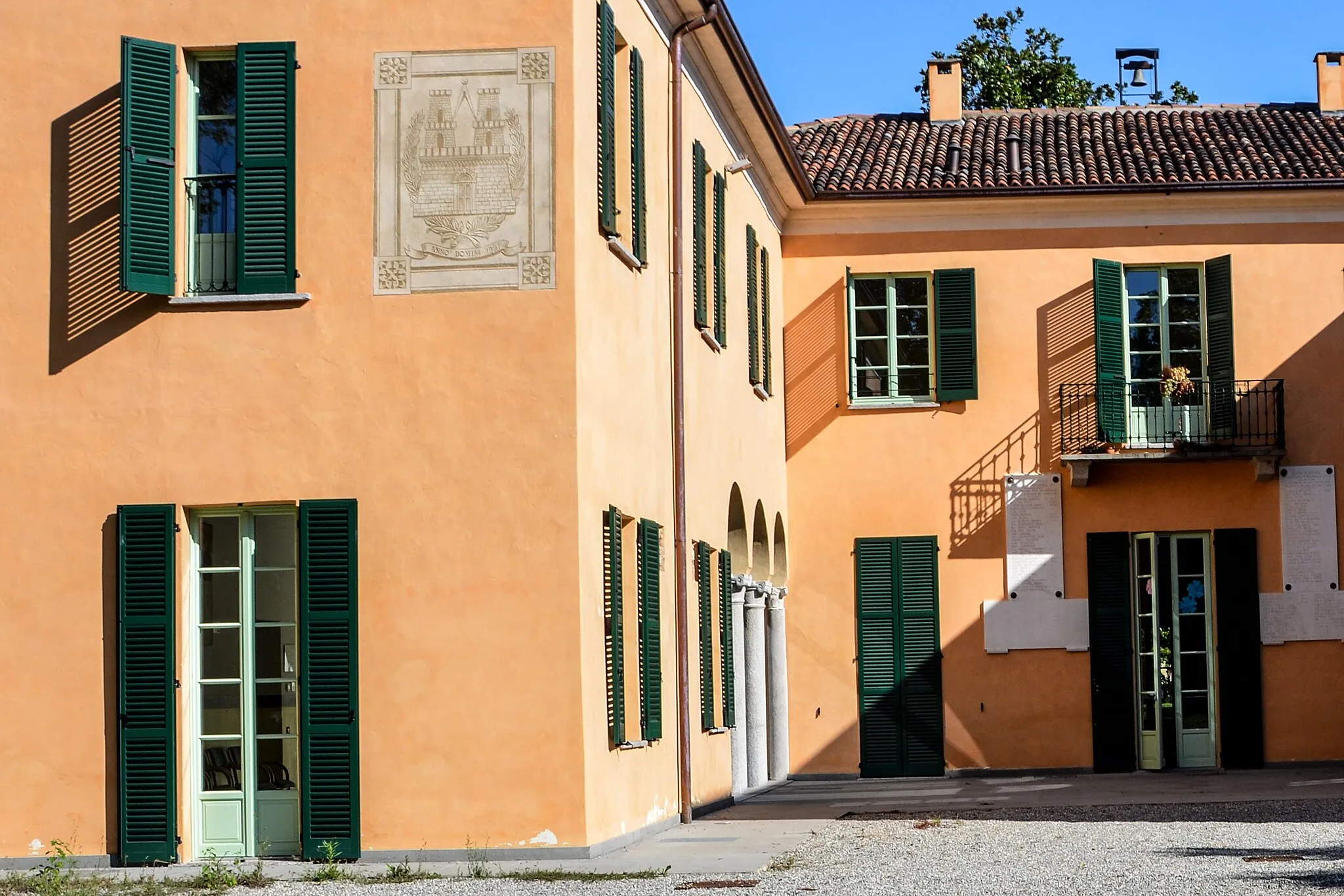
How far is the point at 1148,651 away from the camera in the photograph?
22188mm

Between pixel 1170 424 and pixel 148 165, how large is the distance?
43.9 ft

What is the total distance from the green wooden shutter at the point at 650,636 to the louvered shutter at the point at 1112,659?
8.87 m

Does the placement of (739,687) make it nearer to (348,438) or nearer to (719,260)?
(719,260)

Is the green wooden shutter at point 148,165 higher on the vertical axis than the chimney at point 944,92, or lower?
lower

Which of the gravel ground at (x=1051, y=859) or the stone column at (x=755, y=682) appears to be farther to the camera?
the stone column at (x=755, y=682)

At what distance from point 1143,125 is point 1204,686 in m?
7.29

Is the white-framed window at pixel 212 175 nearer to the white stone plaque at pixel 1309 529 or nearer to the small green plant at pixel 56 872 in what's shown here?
the small green plant at pixel 56 872

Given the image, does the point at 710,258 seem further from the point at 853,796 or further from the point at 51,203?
the point at 51,203

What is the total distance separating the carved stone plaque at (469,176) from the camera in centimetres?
1234

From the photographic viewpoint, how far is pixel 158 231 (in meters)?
12.4

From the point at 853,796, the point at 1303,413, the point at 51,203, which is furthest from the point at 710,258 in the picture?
the point at 1303,413

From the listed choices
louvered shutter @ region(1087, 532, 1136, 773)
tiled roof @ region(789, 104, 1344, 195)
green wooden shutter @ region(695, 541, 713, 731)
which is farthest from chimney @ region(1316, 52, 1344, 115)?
green wooden shutter @ region(695, 541, 713, 731)

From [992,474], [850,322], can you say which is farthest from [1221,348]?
[850,322]

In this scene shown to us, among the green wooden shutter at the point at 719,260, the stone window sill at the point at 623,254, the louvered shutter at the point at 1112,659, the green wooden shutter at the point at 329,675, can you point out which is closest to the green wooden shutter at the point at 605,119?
the stone window sill at the point at 623,254
